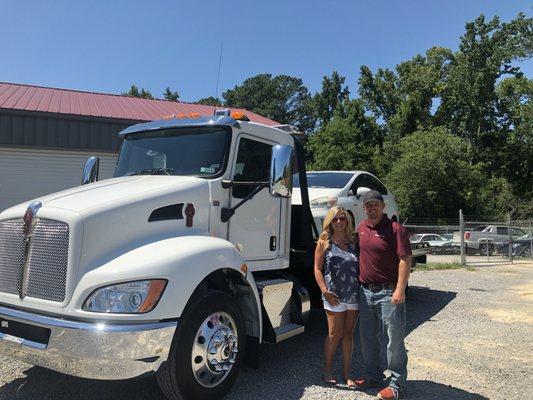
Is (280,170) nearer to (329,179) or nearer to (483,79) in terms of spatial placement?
(329,179)

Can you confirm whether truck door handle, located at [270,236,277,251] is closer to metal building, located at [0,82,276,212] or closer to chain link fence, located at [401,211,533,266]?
metal building, located at [0,82,276,212]

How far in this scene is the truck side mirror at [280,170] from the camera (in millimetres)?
4617

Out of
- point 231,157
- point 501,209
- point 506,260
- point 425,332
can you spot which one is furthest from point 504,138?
point 231,157

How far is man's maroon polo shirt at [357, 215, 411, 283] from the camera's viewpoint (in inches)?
181

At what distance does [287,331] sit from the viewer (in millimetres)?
5113

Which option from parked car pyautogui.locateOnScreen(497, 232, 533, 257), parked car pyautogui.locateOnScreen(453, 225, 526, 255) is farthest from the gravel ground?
parked car pyautogui.locateOnScreen(497, 232, 533, 257)

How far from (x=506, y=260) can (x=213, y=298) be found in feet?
56.0

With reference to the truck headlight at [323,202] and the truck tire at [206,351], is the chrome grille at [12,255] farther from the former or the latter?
the truck headlight at [323,202]

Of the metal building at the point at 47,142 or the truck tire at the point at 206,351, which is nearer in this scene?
the truck tire at the point at 206,351

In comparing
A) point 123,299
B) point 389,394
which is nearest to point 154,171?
point 123,299

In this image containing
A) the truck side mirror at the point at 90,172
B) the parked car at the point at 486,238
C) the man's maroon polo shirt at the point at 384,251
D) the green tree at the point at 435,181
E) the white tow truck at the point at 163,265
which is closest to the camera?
the white tow truck at the point at 163,265

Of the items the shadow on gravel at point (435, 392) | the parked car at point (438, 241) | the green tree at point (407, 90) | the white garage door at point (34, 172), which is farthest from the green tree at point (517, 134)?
the shadow on gravel at point (435, 392)

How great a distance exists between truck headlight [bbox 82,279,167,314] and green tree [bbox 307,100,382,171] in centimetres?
3926

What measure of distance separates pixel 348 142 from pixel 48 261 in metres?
41.0
